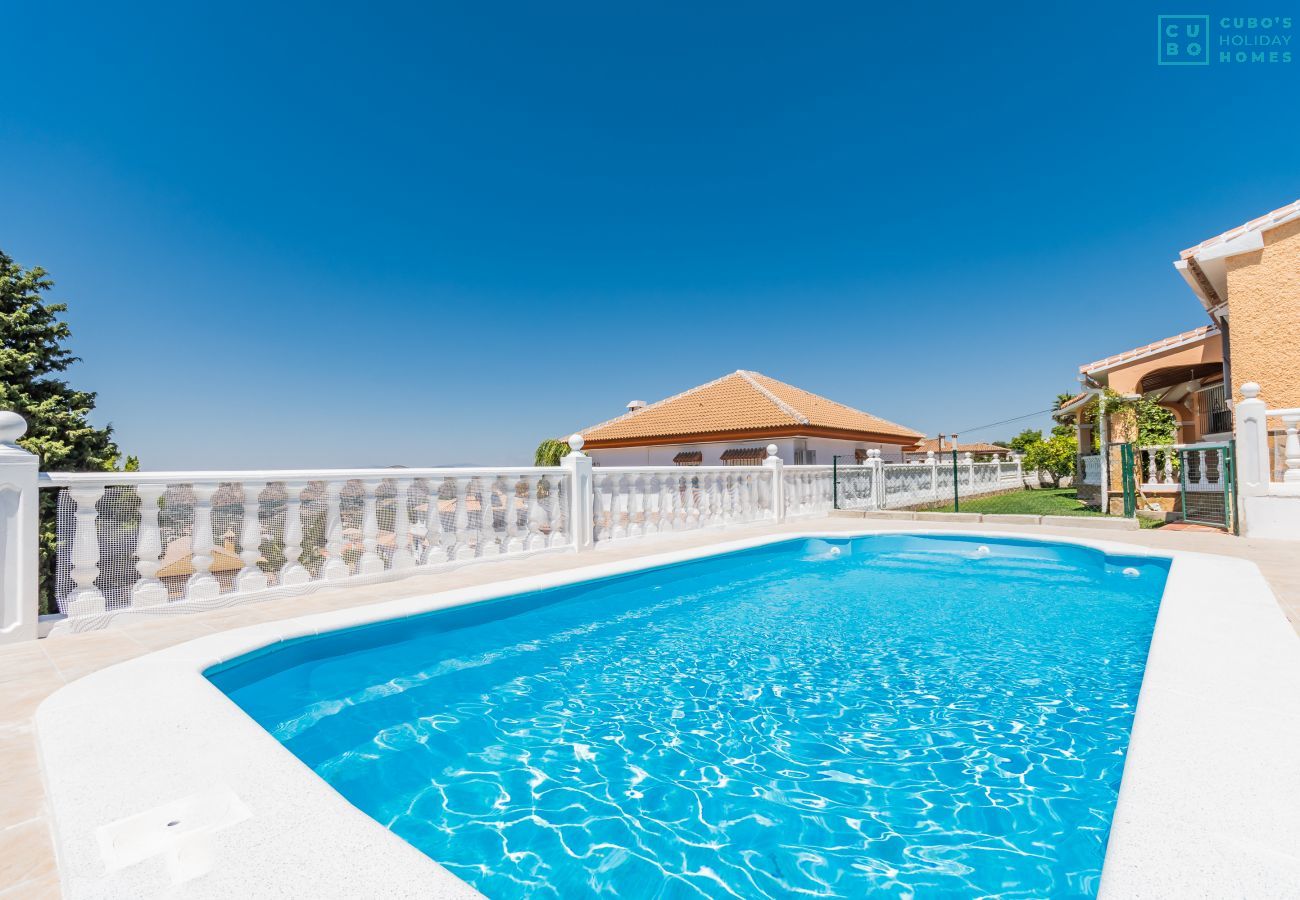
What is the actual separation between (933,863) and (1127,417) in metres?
14.8

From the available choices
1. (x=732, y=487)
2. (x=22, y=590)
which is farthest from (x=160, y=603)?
(x=732, y=487)

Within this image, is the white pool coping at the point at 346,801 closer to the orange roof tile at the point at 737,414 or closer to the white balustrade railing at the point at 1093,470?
the white balustrade railing at the point at 1093,470

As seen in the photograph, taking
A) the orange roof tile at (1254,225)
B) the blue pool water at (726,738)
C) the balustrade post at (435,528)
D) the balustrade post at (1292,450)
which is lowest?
the blue pool water at (726,738)

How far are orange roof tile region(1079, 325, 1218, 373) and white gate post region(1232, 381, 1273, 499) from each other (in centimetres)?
656

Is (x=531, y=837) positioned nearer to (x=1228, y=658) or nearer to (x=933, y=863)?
(x=933, y=863)

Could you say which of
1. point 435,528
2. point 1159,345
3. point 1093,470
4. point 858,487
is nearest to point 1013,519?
point 858,487

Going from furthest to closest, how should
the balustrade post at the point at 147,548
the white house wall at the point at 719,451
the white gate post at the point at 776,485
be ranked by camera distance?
the white house wall at the point at 719,451
the white gate post at the point at 776,485
the balustrade post at the point at 147,548

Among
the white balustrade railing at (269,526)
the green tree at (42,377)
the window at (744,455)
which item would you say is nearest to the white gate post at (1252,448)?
the white balustrade railing at (269,526)

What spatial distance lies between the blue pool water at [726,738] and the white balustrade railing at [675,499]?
263cm

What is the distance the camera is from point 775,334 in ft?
108

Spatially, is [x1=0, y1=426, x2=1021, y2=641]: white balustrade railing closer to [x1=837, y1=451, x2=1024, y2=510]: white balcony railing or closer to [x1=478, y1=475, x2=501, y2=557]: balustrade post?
[x1=478, y1=475, x2=501, y2=557]: balustrade post

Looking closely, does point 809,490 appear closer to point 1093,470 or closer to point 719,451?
point 1093,470

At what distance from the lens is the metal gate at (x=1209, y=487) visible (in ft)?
30.8

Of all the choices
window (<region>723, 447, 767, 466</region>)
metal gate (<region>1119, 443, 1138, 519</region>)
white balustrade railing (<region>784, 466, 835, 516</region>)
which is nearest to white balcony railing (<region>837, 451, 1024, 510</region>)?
white balustrade railing (<region>784, 466, 835, 516</region>)
